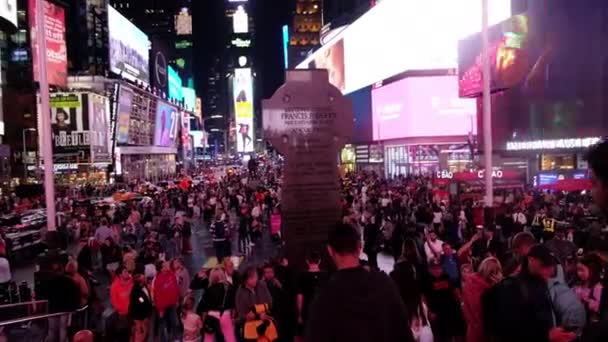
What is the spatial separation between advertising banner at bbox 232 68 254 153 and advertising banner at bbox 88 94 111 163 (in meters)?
72.0

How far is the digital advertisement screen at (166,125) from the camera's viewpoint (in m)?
91.6

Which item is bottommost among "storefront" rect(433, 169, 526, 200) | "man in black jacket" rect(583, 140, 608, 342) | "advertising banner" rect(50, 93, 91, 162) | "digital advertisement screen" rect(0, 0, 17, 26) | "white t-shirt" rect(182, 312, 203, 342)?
"white t-shirt" rect(182, 312, 203, 342)

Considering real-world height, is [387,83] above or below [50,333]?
above

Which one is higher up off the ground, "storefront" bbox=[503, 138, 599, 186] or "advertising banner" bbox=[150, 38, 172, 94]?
"advertising banner" bbox=[150, 38, 172, 94]

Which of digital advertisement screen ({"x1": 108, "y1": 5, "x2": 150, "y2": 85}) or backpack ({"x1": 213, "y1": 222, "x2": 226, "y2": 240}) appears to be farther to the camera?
digital advertisement screen ({"x1": 108, "y1": 5, "x2": 150, "y2": 85})

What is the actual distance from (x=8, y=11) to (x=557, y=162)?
Answer: 143 ft

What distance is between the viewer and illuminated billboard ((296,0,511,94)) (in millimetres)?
56031

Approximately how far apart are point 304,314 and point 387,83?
199ft

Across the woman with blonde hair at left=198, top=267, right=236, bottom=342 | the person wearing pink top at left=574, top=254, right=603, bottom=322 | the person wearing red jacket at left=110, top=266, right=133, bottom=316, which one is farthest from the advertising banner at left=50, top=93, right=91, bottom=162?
the person wearing pink top at left=574, top=254, right=603, bottom=322

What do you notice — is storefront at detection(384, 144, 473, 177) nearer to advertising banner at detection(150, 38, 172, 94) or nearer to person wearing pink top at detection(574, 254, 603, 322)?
person wearing pink top at detection(574, 254, 603, 322)

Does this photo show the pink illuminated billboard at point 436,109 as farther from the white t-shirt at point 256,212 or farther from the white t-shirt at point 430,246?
the white t-shirt at point 430,246

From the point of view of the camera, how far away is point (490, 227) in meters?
12.3

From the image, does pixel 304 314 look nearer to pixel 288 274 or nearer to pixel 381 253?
pixel 288 274

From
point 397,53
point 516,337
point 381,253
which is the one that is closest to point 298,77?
point 381,253
